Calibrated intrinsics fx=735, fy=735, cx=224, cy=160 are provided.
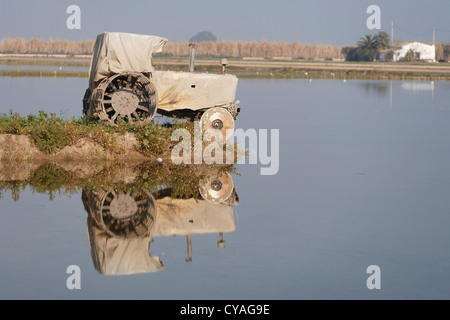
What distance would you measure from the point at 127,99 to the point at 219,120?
2973 mm

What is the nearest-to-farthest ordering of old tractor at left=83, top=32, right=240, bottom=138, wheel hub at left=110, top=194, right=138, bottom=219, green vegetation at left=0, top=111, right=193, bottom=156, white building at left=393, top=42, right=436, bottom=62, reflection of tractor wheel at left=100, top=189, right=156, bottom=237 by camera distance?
reflection of tractor wheel at left=100, top=189, right=156, bottom=237 → wheel hub at left=110, top=194, right=138, bottom=219 → green vegetation at left=0, top=111, right=193, bottom=156 → old tractor at left=83, top=32, right=240, bottom=138 → white building at left=393, top=42, right=436, bottom=62

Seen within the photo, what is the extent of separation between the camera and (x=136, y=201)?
53.7ft

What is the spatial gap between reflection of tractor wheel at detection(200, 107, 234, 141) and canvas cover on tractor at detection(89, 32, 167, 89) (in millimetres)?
2295

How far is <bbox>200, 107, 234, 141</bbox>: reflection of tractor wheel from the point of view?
897 inches

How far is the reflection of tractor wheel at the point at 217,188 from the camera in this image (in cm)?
1733

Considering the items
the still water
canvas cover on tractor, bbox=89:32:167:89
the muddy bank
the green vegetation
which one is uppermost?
canvas cover on tractor, bbox=89:32:167:89

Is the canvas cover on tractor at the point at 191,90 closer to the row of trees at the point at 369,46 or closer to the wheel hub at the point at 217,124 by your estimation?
the wheel hub at the point at 217,124

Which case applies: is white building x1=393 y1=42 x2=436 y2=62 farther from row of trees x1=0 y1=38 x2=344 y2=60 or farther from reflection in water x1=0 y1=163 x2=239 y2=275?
reflection in water x1=0 y1=163 x2=239 y2=275

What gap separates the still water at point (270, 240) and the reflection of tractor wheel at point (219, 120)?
1.36m

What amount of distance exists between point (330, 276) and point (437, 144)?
63.2 ft

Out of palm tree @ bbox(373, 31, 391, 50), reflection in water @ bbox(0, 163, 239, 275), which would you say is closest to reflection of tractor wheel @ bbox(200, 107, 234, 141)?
reflection in water @ bbox(0, 163, 239, 275)

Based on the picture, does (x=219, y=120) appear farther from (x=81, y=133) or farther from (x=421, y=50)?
(x=421, y=50)
